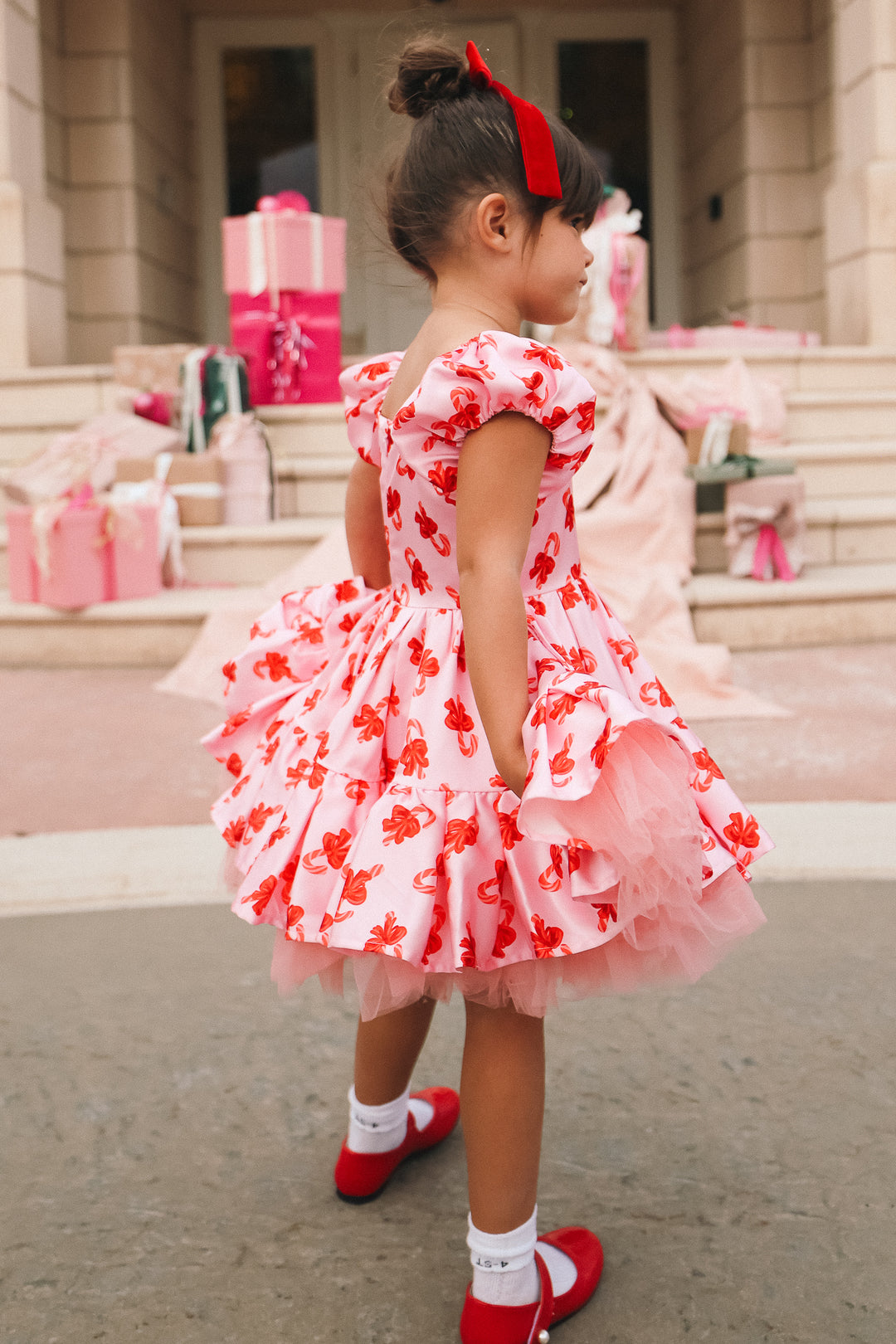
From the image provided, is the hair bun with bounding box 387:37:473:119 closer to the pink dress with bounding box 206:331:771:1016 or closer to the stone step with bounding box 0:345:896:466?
the pink dress with bounding box 206:331:771:1016

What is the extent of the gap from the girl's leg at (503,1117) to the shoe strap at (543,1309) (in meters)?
0.06

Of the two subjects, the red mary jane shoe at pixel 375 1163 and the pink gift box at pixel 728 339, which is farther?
the pink gift box at pixel 728 339

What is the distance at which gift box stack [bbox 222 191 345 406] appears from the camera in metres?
5.08

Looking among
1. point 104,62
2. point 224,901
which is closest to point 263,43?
point 104,62

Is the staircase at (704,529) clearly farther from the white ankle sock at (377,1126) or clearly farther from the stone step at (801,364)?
the white ankle sock at (377,1126)

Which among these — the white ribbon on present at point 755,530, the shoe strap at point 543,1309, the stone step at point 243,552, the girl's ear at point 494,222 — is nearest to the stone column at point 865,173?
the white ribbon on present at point 755,530

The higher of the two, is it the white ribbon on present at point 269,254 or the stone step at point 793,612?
the white ribbon on present at point 269,254

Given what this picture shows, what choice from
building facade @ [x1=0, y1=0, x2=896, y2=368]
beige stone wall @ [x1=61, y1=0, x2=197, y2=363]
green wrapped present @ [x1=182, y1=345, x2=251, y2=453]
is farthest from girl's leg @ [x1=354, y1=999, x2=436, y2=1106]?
beige stone wall @ [x1=61, y1=0, x2=197, y2=363]

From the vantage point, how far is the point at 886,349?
5863 millimetres

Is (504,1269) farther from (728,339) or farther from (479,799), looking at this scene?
(728,339)

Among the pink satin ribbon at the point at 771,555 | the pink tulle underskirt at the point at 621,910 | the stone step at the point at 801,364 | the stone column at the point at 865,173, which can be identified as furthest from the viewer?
the stone column at the point at 865,173

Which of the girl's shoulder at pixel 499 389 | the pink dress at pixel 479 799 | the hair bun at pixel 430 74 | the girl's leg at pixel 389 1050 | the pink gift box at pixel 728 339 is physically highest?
the pink gift box at pixel 728 339

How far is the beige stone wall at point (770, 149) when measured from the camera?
7.21 meters

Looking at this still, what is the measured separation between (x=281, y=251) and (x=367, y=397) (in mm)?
Result: 4133
